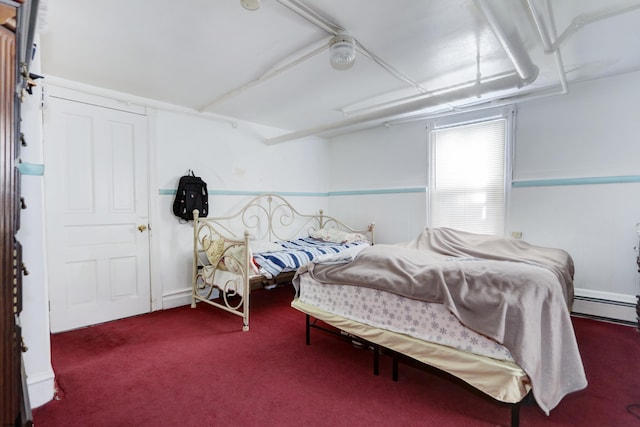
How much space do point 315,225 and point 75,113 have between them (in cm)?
323

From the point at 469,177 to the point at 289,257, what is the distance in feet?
7.62

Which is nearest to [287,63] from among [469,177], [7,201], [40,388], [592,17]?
[592,17]

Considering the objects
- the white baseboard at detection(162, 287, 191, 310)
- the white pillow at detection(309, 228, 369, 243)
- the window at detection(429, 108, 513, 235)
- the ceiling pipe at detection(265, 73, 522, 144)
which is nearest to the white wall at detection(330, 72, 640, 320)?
the window at detection(429, 108, 513, 235)

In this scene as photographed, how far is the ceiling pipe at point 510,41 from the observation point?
1.59m

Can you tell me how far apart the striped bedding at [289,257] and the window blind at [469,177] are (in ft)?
4.42

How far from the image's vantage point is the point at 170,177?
3316 mm

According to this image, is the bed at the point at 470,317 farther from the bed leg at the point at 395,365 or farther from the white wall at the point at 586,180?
the white wall at the point at 586,180

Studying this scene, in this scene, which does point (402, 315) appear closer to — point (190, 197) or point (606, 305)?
point (606, 305)

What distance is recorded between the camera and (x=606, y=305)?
2803 mm

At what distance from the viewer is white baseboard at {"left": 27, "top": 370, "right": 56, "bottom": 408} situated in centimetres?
162

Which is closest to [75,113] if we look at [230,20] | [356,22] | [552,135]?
[230,20]

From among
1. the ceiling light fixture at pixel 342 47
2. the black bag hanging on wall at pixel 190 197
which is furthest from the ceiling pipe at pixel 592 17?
the black bag hanging on wall at pixel 190 197

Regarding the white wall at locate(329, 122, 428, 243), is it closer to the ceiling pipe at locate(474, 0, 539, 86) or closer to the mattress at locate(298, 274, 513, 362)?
the ceiling pipe at locate(474, 0, 539, 86)

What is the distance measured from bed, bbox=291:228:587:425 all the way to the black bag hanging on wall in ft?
6.24
